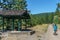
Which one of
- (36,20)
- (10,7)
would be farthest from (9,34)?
(36,20)

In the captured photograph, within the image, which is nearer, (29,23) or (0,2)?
(0,2)

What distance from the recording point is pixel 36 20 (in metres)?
48.6

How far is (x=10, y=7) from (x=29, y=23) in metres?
5.40

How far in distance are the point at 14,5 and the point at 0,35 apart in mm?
17292

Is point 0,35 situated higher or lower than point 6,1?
lower

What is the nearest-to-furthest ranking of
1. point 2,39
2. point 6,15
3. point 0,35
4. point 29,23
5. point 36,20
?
point 2,39 → point 0,35 → point 6,15 → point 29,23 → point 36,20

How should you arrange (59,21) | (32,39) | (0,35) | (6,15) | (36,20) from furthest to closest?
(59,21), (36,20), (6,15), (0,35), (32,39)

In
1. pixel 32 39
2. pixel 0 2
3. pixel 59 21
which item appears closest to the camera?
pixel 32 39

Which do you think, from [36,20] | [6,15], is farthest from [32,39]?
[36,20]

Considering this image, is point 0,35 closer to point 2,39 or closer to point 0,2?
point 2,39

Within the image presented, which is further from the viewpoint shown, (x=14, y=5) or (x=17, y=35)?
(x=14, y=5)

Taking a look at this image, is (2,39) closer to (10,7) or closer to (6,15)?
(6,15)

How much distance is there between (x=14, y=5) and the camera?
42188 millimetres

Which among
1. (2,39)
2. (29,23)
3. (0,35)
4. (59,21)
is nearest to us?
(2,39)
